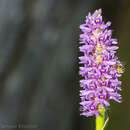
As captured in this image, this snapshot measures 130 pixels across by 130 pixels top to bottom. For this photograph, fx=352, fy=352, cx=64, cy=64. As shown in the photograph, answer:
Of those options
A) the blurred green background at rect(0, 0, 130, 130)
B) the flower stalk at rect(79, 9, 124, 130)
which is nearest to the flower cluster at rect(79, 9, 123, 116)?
the flower stalk at rect(79, 9, 124, 130)

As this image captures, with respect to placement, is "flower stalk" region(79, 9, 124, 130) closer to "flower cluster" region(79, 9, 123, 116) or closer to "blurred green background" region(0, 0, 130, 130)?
"flower cluster" region(79, 9, 123, 116)

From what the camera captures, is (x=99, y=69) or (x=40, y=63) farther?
(x=40, y=63)

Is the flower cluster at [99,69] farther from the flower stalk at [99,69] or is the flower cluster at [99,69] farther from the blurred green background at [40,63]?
the blurred green background at [40,63]

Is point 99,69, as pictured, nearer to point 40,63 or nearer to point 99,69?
point 99,69

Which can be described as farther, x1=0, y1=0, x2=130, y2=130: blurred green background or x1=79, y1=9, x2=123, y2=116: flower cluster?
x1=0, y1=0, x2=130, y2=130: blurred green background

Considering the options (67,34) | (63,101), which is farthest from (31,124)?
(67,34)

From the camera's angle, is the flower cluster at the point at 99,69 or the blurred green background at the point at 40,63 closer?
the flower cluster at the point at 99,69

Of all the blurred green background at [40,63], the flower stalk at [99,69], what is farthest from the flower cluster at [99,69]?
the blurred green background at [40,63]

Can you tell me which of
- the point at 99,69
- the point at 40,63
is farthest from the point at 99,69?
the point at 40,63
